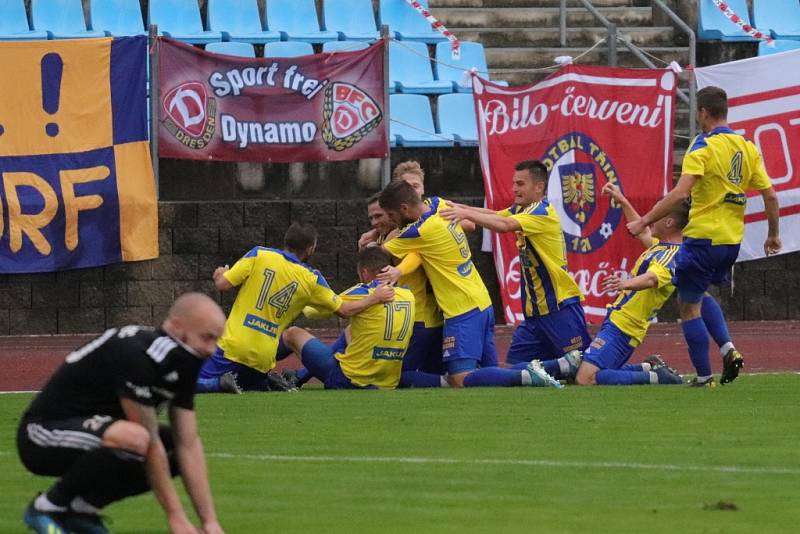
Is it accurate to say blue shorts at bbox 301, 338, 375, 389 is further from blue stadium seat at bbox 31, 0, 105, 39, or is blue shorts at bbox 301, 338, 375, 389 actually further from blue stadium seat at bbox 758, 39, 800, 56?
blue stadium seat at bbox 758, 39, 800, 56

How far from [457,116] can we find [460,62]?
43.9 inches

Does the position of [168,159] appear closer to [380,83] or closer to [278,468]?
[380,83]

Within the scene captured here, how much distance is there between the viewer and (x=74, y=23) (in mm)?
21078

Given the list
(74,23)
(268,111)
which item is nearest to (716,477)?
(268,111)

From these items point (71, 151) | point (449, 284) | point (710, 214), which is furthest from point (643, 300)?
point (71, 151)

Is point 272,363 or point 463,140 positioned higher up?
point 463,140

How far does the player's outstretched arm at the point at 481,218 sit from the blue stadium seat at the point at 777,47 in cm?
1091

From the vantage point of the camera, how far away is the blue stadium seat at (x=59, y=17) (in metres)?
20.9

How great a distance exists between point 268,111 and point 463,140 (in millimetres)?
3216

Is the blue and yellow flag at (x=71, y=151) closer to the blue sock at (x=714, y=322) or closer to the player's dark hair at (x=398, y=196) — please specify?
the player's dark hair at (x=398, y=196)

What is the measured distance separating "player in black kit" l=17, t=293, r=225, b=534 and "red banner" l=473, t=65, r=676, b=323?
12526 millimetres

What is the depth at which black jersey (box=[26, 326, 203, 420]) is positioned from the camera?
604 cm

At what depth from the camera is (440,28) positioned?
22078 mm

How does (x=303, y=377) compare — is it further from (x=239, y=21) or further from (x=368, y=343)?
(x=239, y=21)
